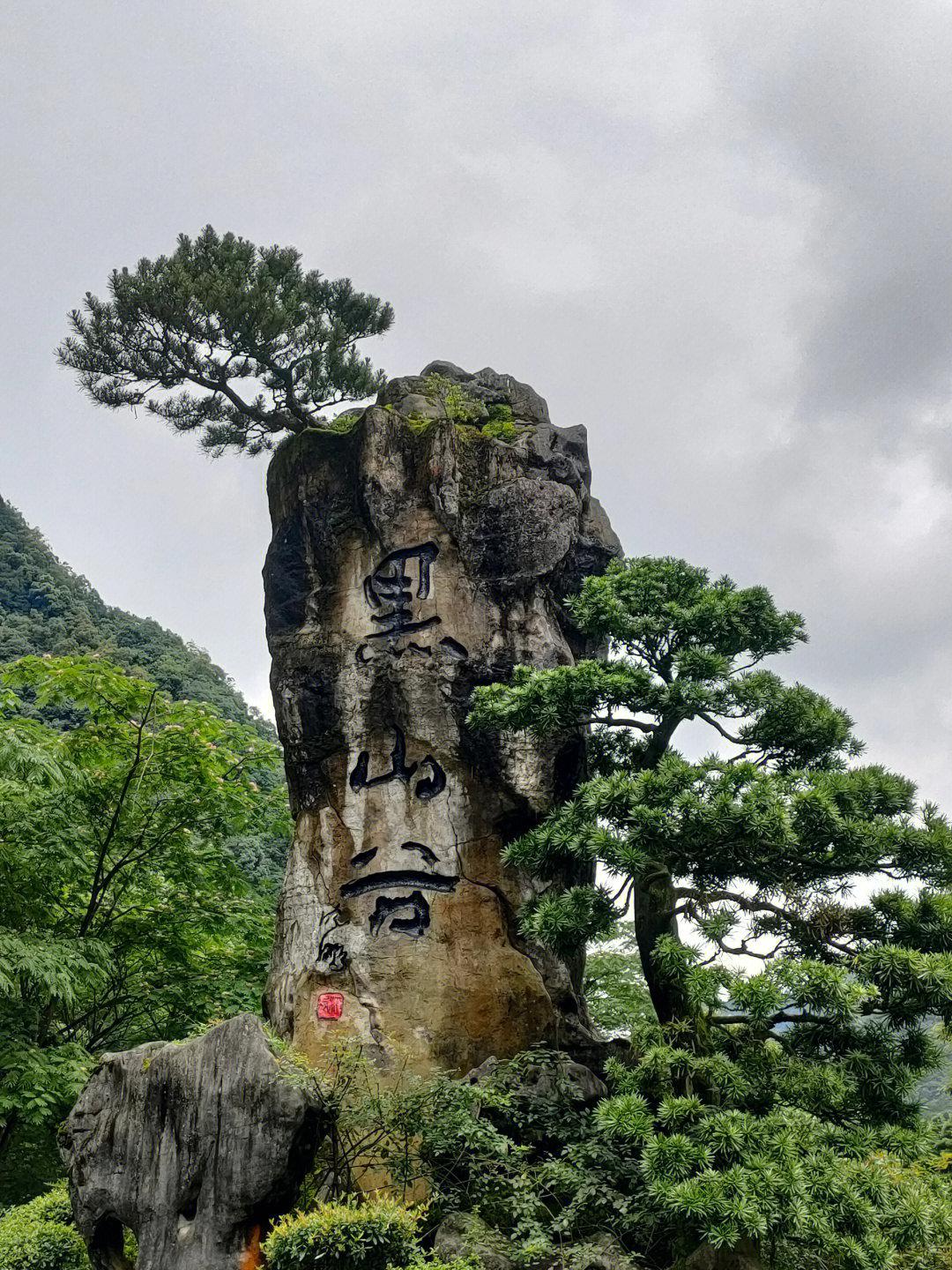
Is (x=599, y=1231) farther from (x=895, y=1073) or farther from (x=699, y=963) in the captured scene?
(x=895, y=1073)

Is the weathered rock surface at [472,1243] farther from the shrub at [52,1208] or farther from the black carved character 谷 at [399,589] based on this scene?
the black carved character 谷 at [399,589]

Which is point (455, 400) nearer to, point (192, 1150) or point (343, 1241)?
point (192, 1150)

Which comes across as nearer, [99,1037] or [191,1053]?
[191,1053]

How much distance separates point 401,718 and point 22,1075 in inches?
151

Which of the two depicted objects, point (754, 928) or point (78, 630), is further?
point (78, 630)

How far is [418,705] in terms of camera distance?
9039 millimetres

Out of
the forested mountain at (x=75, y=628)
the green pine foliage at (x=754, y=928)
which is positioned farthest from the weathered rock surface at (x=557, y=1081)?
the forested mountain at (x=75, y=628)

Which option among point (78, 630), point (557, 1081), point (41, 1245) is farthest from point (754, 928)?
point (78, 630)

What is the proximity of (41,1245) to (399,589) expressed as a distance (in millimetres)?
5511

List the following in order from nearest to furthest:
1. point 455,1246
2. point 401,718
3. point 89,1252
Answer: point 455,1246 < point 89,1252 < point 401,718

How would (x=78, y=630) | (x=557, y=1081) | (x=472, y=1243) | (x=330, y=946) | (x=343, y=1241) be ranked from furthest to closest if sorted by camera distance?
(x=78, y=630) → (x=330, y=946) → (x=557, y=1081) → (x=472, y=1243) → (x=343, y=1241)

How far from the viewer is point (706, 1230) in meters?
5.43

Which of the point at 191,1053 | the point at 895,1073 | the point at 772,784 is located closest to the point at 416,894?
the point at 191,1053

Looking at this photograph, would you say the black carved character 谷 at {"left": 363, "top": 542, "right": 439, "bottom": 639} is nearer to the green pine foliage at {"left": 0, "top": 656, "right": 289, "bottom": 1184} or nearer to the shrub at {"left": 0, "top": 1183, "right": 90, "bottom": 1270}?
the green pine foliage at {"left": 0, "top": 656, "right": 289, "bottom": 1184}
